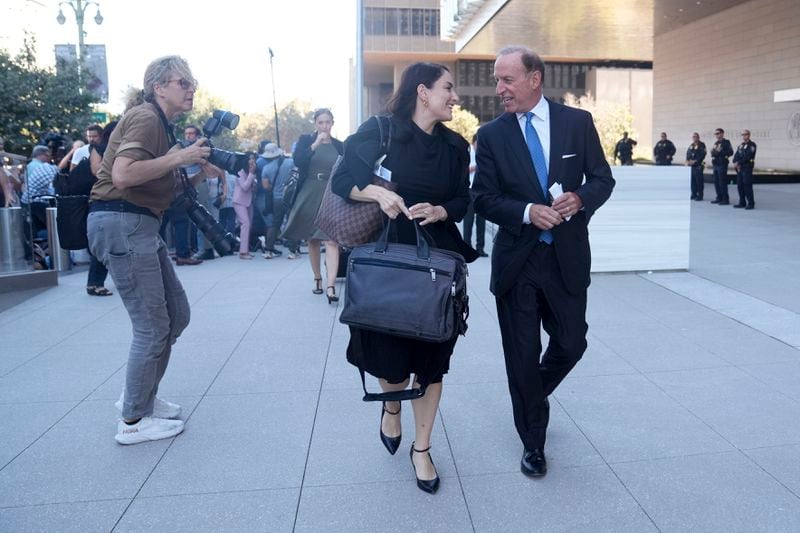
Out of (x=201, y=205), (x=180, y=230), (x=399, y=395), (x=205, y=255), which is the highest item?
(x=201, y=205)

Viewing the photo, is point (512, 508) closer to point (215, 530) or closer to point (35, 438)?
point (215, 530)

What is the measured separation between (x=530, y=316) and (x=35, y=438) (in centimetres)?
286

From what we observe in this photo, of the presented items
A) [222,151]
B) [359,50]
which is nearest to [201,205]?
[222,151]

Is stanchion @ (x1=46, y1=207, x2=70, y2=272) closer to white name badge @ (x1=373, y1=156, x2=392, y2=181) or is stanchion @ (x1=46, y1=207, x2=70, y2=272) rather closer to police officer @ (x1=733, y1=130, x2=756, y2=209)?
white name badge @ (x1=373, y1=156, x2=392, y2=181)

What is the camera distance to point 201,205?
416 cm

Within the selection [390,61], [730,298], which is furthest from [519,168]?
[390,61]

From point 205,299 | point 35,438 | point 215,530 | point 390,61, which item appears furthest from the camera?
point 390,61

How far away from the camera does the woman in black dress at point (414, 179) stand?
329 centimetres

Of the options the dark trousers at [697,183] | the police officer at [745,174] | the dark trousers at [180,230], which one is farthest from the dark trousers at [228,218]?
the dark trousers at [697,183]

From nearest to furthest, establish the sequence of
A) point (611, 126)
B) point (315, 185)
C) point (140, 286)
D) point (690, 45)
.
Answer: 1. point (140, 286)
2. point (315, 185)
3. point (690, 45)
4. point (611, 126)

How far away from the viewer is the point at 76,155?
9727 millimetres

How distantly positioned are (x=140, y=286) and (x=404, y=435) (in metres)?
1.66

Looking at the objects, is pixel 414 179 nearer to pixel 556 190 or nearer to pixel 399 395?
pixel 556 190

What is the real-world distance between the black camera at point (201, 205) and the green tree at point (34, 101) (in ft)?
49.0
